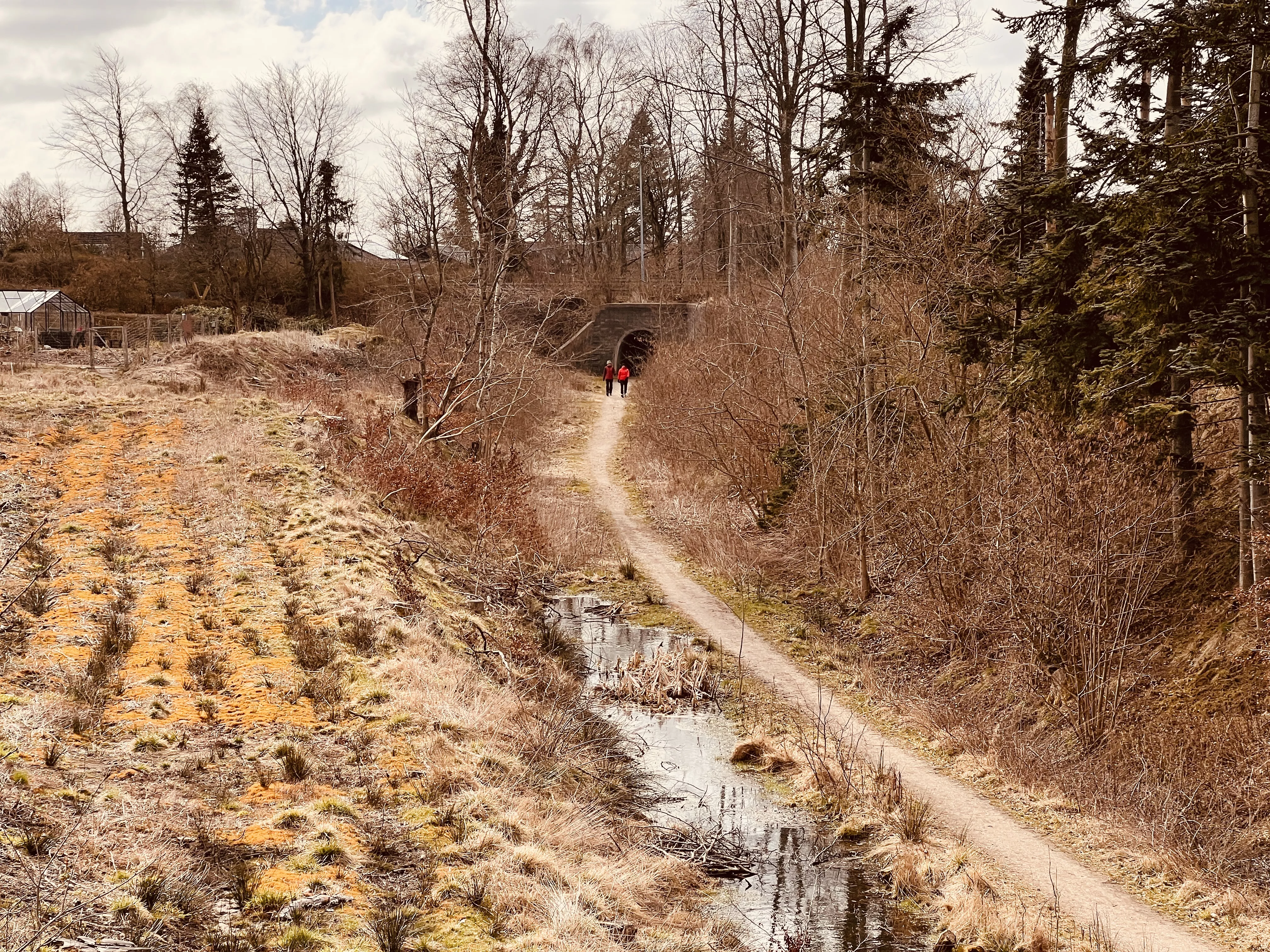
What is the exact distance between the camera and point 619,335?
41.2m

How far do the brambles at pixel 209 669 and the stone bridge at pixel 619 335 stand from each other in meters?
30.8

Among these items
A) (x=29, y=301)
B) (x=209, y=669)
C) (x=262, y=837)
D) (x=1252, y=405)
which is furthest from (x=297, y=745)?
Result: (x=29, y=301)

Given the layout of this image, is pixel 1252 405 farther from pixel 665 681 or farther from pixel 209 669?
pixel 209 669

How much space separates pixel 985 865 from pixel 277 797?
17.3 feet

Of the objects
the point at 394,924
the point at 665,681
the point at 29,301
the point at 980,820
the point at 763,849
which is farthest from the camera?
the point at 29,301

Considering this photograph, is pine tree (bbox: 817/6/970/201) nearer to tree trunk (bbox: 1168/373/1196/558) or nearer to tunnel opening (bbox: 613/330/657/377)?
tree trunk (bbox: 1168/373/1196/558)

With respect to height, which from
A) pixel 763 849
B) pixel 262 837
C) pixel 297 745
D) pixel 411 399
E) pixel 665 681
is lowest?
pixel 763 849

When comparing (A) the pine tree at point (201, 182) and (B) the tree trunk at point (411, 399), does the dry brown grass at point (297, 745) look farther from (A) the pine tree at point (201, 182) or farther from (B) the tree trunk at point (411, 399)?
(A) the pine tree at point (201, 182)

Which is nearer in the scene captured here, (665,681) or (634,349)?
(665,681)

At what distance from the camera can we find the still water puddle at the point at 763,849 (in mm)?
7098

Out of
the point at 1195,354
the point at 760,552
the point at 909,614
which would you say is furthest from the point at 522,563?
the point at 1195,354

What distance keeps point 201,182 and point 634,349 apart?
24.2 metres

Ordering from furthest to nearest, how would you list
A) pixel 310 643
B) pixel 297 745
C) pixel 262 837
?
pixel 310 643, pixel 297 745, pixel 262 837

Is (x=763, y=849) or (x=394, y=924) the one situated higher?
(x=394, y=924)
